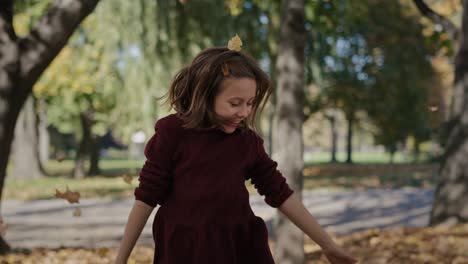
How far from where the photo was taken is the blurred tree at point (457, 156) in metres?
7.70

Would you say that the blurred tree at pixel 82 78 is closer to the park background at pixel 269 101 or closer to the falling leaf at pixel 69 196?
the park background at pixel 269 101

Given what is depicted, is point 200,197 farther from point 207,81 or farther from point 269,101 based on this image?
point 269,101

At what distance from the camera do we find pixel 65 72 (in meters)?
19.9

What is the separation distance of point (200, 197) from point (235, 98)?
38 centimetres

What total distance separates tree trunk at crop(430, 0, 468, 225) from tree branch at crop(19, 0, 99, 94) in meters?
4.58

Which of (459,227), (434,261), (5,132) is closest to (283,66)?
(434,261)

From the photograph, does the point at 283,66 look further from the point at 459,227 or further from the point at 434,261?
the point at 459,227

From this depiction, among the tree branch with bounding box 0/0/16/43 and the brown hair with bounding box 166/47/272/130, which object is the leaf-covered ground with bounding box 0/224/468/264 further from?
the brown hair with bounding box 166/47/272/130

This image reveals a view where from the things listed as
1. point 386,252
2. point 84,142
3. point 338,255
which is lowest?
point 386,252

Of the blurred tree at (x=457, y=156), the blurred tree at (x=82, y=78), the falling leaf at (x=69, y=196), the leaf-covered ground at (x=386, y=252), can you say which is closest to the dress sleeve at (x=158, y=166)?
the falling leaf at (x=69, y=196)

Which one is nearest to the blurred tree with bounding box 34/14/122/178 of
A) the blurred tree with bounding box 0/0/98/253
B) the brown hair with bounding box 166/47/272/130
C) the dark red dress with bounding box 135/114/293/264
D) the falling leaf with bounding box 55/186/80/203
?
the blurred tree with bounding box 0/0/98/253

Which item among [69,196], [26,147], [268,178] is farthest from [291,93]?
[26,147]

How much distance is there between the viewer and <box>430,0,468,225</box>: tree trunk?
7703 millimetres

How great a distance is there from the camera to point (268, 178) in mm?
2533
